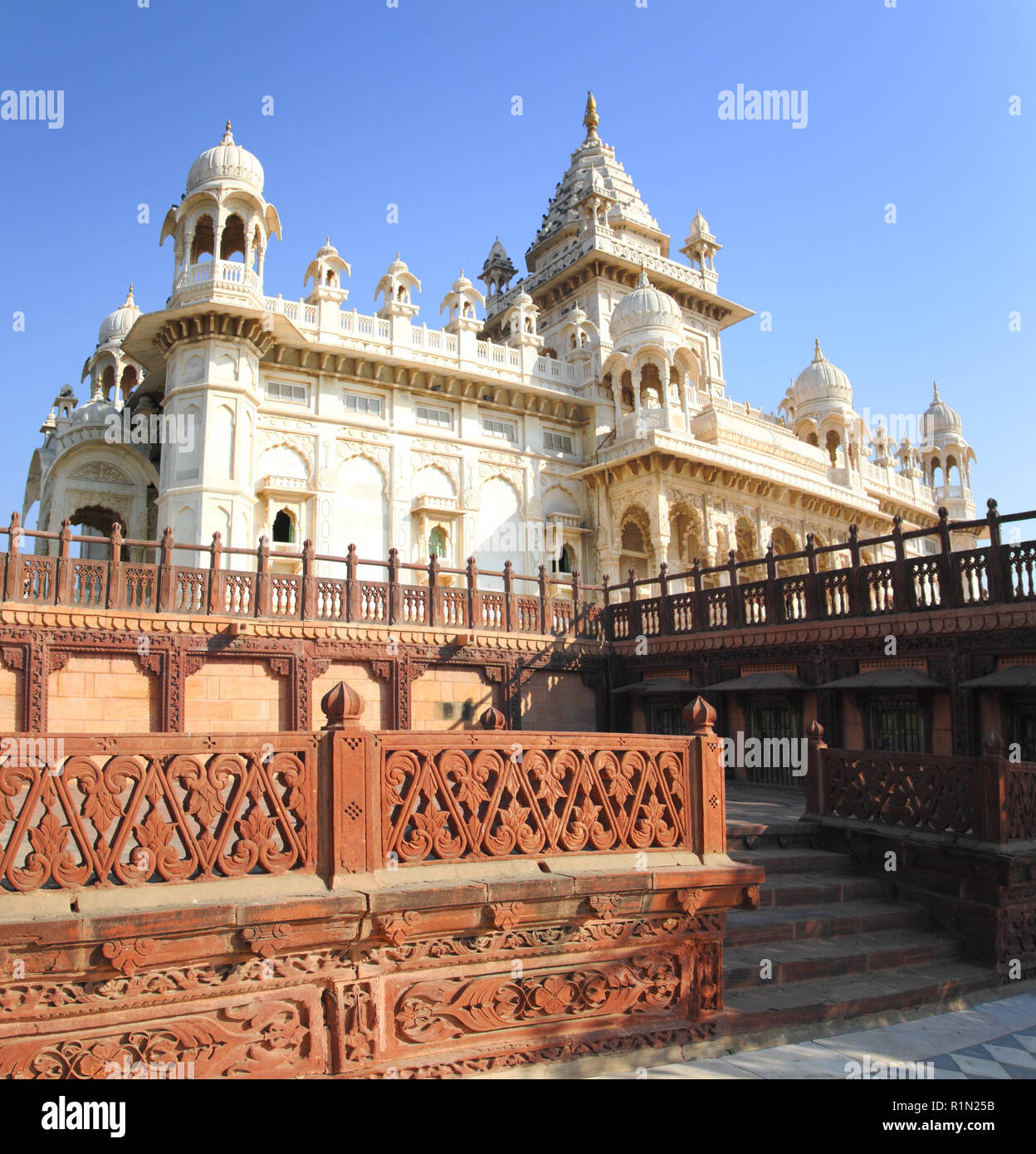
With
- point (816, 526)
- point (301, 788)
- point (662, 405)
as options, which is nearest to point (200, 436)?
point (662, 405)

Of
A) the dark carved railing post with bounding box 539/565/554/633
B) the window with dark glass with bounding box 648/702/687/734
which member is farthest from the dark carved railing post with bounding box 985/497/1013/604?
the dark carved railing post with bounding box 539/565/554/633

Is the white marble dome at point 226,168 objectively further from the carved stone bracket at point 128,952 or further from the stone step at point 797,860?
the carved stone bracket at point 128,952

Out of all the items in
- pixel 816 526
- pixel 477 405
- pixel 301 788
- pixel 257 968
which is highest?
pixel 477 405

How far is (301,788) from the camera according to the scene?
4484 mm

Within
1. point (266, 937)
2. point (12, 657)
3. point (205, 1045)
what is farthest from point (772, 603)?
point (205, 1045)

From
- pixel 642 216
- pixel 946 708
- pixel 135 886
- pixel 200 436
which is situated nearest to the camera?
pixel 135 886

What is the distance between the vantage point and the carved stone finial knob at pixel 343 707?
4.55 meters

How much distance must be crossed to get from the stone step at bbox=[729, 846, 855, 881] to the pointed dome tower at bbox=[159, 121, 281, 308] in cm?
1714

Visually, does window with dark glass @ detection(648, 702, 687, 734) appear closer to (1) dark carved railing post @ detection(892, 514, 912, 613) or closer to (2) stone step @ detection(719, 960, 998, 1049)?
(1) dark carved railing post @ detection(892, 514, 912, 613)

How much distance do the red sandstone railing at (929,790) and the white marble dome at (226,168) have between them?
18902 millimetres


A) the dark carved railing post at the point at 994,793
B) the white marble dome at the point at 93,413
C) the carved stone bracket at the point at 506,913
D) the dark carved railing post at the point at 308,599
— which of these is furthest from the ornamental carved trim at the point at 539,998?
the white marble dome at the point at 93,413

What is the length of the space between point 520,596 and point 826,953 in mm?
11279
